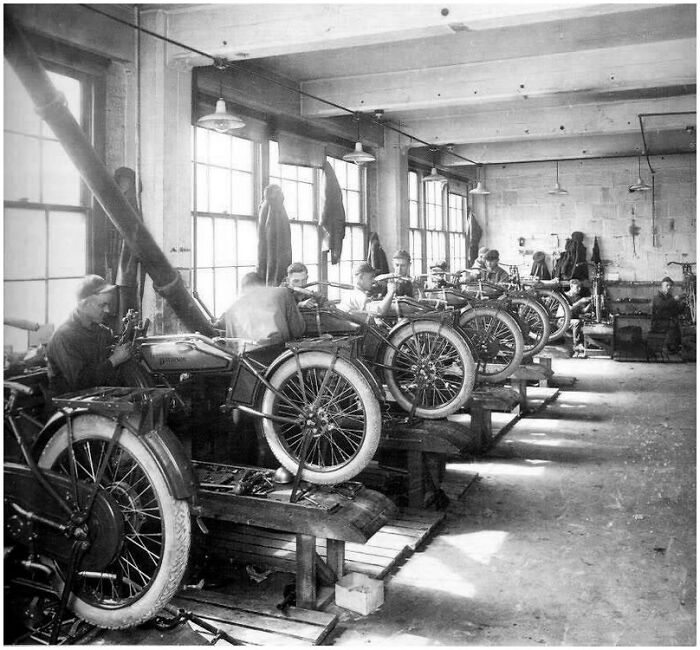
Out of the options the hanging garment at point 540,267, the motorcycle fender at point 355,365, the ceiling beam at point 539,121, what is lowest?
the motorcycle fender at point 355,365

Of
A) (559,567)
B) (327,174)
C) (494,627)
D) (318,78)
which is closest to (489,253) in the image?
(327,174)

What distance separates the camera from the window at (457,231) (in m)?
14.1

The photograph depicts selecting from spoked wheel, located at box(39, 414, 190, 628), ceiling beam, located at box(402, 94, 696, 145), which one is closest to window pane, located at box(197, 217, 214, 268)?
spoked wheel, located at box(39, 414, 190, 628)

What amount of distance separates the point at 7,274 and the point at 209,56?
9.37 ft

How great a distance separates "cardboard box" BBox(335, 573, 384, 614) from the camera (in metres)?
3.38

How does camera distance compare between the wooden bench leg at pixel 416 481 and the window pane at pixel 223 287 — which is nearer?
the wooden bench leg at pixel 416 481

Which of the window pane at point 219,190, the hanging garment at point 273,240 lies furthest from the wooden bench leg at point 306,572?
the window pane at point 219,190

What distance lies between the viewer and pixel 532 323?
7836mm

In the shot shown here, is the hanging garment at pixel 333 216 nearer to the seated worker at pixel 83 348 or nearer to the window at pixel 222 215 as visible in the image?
the window at pixel 222 215

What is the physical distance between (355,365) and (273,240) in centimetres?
→ 311

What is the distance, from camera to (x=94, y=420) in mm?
2912

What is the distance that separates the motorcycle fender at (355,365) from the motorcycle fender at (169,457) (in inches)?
34.7

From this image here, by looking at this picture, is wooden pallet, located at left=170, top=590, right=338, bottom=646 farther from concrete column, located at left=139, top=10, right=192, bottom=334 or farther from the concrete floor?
concrete column, located at left=139, top=10, right=192, bottom=334

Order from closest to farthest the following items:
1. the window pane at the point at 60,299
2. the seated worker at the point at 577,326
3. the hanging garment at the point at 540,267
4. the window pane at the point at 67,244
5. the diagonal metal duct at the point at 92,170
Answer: the diagonal metal duct at the point at 92,170 → the window pane at the point at 60,299 → the window pane at the point at 67,244 → the seated worker at the point at 577,326 → the hanging garment at the point at 540,267
